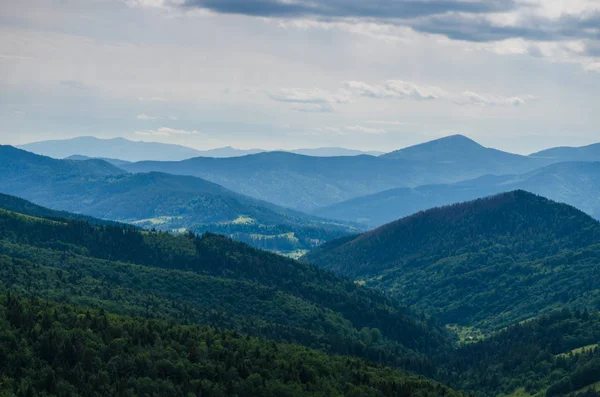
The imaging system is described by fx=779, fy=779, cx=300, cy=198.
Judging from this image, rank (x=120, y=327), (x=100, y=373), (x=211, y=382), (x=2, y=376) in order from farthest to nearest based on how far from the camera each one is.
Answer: (x=120, y=327) → (x=211, y=382) → (x=100, y=373) → (x=2, y=376)

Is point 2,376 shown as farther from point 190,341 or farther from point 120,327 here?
point 190,341

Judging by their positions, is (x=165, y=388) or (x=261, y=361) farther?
(x=261, y=361)

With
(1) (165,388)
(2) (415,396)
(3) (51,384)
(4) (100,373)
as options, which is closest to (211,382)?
(1) (165,388)

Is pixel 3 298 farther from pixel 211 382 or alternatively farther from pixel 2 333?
pixel 211 382

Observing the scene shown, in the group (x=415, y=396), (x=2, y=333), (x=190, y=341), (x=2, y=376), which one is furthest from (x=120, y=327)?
(x=415, y=396)

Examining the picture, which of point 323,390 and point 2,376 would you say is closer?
point 2,376

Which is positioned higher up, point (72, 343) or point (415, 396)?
point (72, 343)

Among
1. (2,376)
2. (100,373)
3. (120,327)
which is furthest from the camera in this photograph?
(120,327)
